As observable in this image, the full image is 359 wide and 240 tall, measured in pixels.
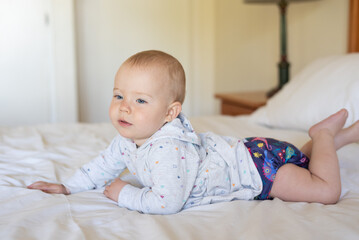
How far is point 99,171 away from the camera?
1051mm

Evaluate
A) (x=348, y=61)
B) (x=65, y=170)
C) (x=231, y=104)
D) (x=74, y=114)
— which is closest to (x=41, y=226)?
(x=65, y=170)

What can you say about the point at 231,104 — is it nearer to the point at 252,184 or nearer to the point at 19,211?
the point at 252,184

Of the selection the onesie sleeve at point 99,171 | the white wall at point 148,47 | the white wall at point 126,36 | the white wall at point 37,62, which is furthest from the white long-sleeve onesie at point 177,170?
the white wall at point 126,36

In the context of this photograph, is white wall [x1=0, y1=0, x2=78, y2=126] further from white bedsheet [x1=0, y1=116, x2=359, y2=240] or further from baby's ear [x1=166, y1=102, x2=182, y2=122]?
baby's ear [x1=166, y1=102, x2=182, y2=122]

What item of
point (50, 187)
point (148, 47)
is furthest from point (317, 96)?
point (148, 47)

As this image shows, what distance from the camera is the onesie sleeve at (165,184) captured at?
846 millimetres

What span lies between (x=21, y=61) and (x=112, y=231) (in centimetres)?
227

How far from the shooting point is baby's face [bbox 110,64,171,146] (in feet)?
2.99

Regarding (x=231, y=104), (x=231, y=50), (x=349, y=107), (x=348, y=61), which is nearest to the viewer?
(x=349, y=107)

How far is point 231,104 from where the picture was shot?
2.48m

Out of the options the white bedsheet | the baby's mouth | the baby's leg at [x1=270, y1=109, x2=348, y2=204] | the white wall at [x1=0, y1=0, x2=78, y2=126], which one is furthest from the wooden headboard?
the white wall at [x1=0, y1=0, x2=78, y2=126]

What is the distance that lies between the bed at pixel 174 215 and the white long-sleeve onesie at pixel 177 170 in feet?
0.11

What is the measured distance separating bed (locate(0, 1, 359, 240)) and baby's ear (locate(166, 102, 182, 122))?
225 mm

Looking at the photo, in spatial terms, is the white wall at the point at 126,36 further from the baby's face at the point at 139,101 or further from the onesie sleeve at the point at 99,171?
the baby's face at the point at 139,101
